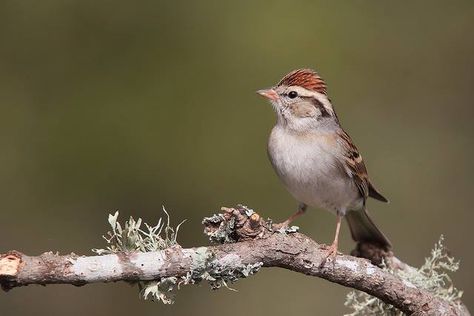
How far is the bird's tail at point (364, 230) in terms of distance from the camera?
4559 millimetres

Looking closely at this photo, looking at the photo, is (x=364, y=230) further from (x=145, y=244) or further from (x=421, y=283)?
(x=145, y=244)

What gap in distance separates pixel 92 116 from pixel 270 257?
2869 millimetres

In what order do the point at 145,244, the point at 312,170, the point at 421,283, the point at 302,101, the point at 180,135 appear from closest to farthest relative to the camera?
1. the point at 145,244
2. the point at 421,283
3. the point at 312,170
4. the point at 302,101
5. the point at 180,135

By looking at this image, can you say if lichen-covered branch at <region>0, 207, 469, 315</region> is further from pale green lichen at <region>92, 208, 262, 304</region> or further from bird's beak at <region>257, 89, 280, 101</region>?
bird's beak at <region>257, 89, 280, 101</region>

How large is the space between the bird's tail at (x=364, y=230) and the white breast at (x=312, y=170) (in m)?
0.11

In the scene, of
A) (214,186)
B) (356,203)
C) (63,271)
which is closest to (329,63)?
(214,186)

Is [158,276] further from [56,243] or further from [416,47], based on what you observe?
[416,47]

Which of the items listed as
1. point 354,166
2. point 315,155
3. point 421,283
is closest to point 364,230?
point 354,166

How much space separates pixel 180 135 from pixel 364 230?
172 cm

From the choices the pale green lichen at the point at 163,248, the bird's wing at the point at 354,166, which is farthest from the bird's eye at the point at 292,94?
the pale green lichen at the point at 163,248

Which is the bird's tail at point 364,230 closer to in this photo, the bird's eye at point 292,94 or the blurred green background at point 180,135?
the bird's eye at point 292,94

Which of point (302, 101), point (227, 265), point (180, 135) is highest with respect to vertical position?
point (180, 135)

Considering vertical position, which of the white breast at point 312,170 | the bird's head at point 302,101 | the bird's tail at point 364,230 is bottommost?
the bird's tail at point 364,230

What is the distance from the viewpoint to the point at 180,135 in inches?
238
